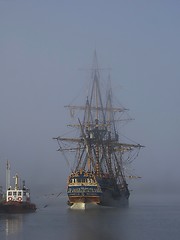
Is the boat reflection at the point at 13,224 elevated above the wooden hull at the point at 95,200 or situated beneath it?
situated beneath

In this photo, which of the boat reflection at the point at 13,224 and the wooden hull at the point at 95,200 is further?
the wooden hull at the point at 95,200

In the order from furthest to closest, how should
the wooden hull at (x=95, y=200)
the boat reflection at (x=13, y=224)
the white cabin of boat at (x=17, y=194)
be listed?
the wooden hull at (x=95, y=200) → the white cabin of boat at (x=17, y=194) → the boat reflection at (x=13, y=224)

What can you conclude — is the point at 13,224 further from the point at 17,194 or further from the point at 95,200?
the point at 95,200

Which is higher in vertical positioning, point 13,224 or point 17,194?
point 17,194

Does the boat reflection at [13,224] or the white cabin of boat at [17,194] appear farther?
the white cabin of boat at [17,194]

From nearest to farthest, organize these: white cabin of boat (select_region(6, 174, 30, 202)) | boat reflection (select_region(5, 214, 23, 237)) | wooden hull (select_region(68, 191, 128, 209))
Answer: boat reflection (select_region(5, 214, 23, 237)) → white cabin of boat (select_region(6, 174, 30, 202)) → wooden hull (select_region(68, 191, 128, 209))

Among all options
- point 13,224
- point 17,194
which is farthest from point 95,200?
point 13,224

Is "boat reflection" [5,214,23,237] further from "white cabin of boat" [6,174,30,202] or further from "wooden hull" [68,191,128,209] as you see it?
"wooden hull" [68,191,128,209]

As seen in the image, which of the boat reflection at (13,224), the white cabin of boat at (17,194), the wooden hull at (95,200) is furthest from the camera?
the wooden hull at (95,200)

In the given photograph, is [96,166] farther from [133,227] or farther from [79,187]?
[133,227]

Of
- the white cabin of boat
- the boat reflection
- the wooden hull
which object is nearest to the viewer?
the boat reflection

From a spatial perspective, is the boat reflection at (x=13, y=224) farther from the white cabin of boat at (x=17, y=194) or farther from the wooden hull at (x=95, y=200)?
the wooden hull at (x=95, y=200)

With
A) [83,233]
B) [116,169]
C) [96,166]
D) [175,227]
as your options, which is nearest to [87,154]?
[96,166]

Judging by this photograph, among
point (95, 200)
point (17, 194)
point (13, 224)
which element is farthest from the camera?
point (95, 200)
